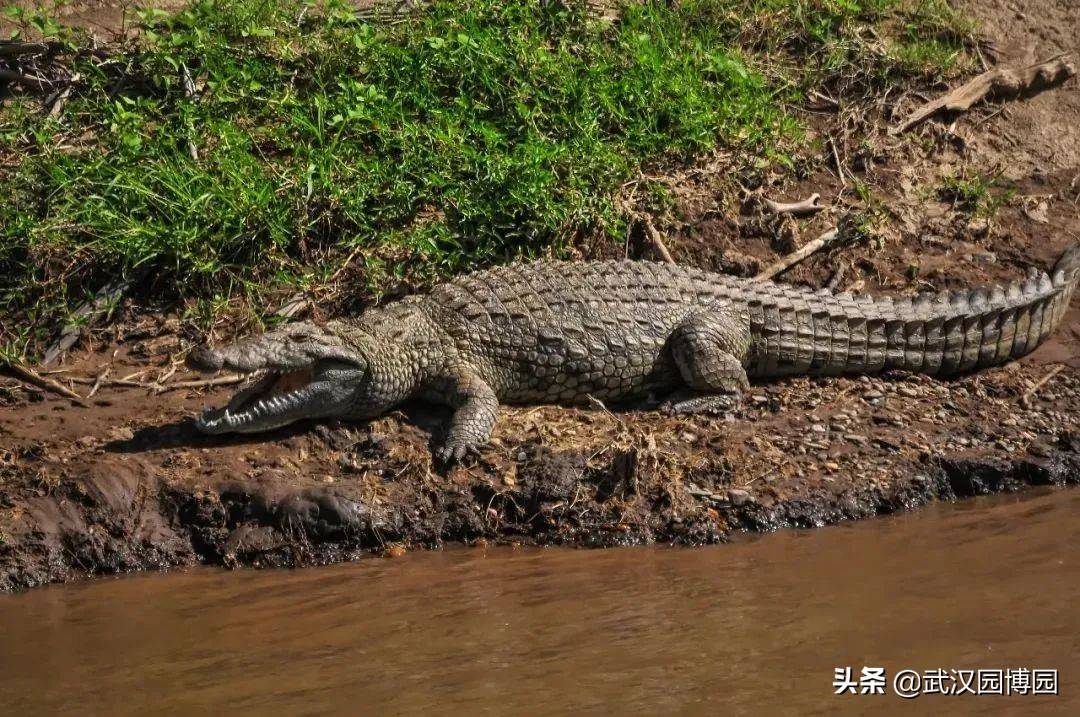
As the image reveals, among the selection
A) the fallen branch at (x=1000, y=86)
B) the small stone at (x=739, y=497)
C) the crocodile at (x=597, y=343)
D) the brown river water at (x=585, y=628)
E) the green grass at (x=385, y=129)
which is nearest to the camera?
the brown river water at (x=585, y=628)

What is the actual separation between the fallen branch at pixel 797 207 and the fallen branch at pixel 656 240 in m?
0.76

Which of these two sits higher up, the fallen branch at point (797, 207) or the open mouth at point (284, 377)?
the fallen branch at point (797, 207)

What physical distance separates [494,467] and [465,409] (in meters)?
0.44

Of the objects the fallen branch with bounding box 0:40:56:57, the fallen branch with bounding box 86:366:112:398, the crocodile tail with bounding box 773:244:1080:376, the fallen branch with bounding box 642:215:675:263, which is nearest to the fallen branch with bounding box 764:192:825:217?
the fallen branch with bounding box 642:215:675:263

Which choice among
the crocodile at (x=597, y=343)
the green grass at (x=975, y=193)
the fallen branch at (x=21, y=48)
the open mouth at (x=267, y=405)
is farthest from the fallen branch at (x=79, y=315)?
the green grass at (x=975, y=193)

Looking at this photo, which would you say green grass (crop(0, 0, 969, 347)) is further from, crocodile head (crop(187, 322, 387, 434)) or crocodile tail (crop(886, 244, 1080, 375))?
crocodile tail (crop(886, 244, 1080, 375))

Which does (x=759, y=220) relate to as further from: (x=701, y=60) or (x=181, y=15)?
(x=181, y=15)

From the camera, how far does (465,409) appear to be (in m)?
6.34

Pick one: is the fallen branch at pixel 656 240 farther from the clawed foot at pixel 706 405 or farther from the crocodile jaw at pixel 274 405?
the crocodile jaw at pixel 274 405

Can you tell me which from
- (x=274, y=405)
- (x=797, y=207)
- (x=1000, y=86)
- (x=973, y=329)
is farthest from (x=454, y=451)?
(x=1000, y=86)

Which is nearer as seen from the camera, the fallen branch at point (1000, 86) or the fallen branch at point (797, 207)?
the fallen branch at point (797, 207)

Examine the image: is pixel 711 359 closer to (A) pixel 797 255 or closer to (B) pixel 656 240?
(B) pixel 656 240

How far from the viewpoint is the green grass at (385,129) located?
747cm

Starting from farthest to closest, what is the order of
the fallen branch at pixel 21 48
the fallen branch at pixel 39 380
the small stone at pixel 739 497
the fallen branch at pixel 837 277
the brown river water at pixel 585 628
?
the fallen branch at pixel 21 48 < the fallen branch at pixel 837 277 < the fallen branch at pixel 39 380 < the small stone at pixel 739 497 < the brown river water at pixel 585 628
